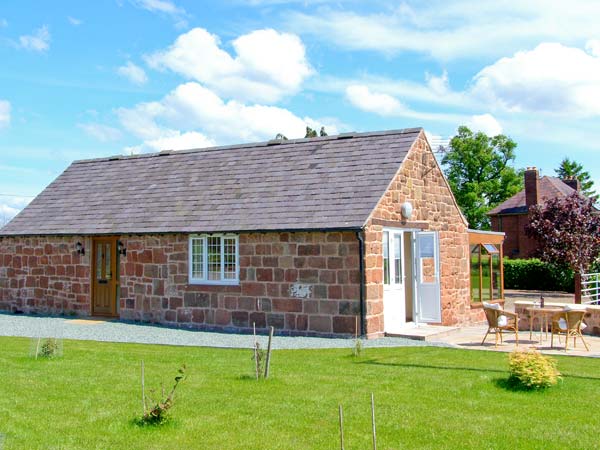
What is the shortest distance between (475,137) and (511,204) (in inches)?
562

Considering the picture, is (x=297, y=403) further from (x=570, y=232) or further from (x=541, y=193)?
(x=541, y=193)

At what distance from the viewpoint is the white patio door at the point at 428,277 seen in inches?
672

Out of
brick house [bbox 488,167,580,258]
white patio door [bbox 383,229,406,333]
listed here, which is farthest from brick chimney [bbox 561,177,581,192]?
white patio door [bbox 383,229,406,333]

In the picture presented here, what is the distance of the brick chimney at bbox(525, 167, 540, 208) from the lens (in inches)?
1630

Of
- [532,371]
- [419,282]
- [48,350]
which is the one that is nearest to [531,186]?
[419,282]

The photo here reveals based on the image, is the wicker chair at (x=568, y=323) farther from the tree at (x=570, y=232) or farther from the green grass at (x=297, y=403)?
the tree at (x=570, y=232)

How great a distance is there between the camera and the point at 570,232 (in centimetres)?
2384

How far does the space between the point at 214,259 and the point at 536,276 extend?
24951 millimetres

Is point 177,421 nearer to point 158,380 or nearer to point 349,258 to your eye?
point 158,380

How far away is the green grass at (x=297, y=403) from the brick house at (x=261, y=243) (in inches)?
151

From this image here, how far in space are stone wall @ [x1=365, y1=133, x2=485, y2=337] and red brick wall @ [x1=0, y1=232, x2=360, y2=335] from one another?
1.76 ft

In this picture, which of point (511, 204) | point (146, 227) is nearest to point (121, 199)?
point (146, 227)

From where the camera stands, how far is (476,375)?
9938 millimetres

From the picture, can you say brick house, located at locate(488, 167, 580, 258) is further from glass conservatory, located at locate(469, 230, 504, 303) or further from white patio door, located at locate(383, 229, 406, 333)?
white patio door, located at locate(383, 229, 406, 333)
